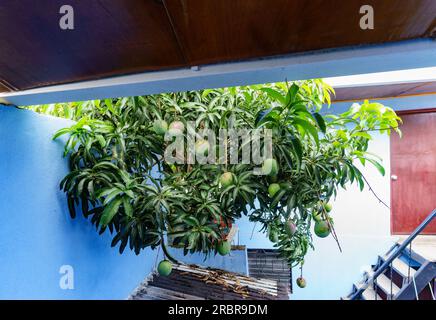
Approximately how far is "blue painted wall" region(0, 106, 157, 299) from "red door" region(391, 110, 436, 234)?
3.60 meters

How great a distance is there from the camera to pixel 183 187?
52.7 inches

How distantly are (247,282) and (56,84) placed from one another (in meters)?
1.78

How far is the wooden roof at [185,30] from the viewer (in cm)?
50

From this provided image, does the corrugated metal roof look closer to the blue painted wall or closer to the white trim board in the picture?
the blue painted wall

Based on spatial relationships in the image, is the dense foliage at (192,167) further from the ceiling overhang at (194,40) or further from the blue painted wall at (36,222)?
the ceiling overhang at (194,40)

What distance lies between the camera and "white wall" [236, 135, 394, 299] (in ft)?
10.5

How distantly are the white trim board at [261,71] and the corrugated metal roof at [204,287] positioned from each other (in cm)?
132

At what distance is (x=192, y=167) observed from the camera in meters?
1.46

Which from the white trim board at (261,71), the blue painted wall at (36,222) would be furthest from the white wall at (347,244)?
the white trim board at (261,71)

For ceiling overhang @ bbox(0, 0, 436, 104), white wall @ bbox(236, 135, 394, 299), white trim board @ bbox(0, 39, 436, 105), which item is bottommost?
white wall @ bbox(236, 135, 394, 299)

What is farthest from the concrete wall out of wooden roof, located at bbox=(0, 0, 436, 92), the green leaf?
wooden roof, located at bbox=(0, 0, 436, 92)

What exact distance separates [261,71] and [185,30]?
0.23m
